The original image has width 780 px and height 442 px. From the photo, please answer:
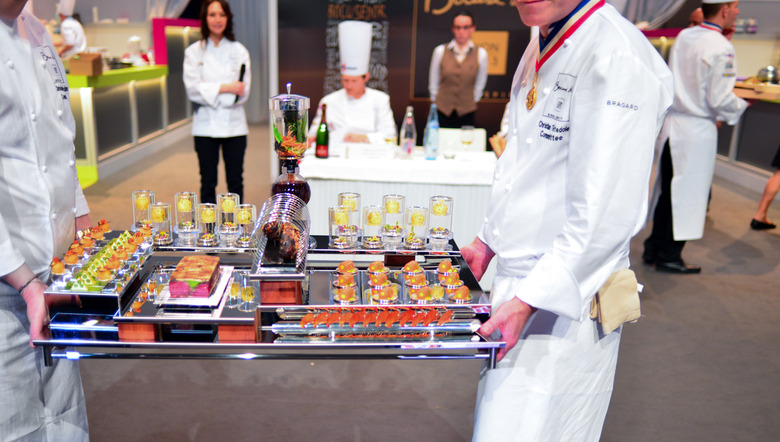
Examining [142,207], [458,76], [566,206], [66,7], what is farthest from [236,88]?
[66,7]

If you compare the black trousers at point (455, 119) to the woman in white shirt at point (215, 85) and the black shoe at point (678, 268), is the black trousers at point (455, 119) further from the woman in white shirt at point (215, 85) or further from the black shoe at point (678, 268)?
the black shoe at point (678, 268)

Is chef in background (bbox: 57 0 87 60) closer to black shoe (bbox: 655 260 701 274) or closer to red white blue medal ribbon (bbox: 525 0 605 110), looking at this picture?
black shoe (bbox: 655 260 701 274)

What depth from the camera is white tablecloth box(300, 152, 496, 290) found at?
321 cm

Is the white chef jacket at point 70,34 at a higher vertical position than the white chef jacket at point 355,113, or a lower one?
higher

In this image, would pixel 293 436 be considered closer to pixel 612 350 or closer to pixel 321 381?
pixel 321 381

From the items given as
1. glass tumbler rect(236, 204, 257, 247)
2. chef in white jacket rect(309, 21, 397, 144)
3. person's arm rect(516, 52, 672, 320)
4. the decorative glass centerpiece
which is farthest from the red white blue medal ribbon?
chef in white jacket rect(309, 21, 397, 144)

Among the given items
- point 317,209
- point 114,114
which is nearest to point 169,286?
point 317,209

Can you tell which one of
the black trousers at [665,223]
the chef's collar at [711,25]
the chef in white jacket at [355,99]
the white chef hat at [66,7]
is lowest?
the black trousers at [665,223]

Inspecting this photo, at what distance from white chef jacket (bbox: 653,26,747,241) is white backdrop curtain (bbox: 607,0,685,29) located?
3.90 metres

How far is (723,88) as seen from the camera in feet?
11.6

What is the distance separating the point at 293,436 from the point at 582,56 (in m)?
1.61

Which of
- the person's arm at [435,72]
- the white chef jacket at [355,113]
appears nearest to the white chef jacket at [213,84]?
the white chef jacket at [355,113]

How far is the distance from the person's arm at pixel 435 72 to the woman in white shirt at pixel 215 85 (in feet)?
5.21

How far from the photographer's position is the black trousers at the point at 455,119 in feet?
17.4
